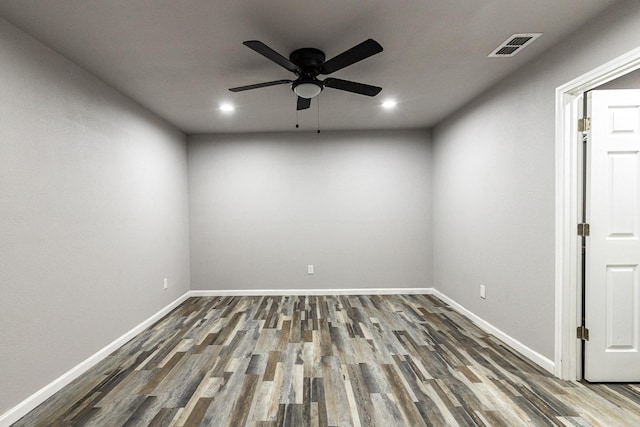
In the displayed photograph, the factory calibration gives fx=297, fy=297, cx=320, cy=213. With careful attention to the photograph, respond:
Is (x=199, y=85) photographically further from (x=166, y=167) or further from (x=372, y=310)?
(x=372, y=310)

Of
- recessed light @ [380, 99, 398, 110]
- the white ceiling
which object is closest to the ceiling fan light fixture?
the white ceiling

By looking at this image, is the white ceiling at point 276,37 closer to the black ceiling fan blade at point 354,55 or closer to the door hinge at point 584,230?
the black ceiling fan blade at point 354,55

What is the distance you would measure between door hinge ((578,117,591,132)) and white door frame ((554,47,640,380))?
0.03m

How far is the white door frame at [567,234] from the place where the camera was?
2.16 metres

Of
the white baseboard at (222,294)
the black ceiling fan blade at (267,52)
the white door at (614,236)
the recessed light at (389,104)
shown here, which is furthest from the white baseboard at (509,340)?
the black ceiling fan blade at (267,52)

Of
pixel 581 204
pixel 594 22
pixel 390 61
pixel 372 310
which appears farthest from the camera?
pixel 372 310

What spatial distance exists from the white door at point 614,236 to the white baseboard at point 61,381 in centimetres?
386

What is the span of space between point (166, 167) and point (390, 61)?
310 cm

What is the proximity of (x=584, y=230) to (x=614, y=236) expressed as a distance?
7.4 inches

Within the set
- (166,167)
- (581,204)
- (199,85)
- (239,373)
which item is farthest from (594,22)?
(166,167)

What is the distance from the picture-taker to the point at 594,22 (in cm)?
194

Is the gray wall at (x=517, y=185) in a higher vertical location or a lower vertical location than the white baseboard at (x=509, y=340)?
higher

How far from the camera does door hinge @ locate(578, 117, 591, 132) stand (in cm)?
213

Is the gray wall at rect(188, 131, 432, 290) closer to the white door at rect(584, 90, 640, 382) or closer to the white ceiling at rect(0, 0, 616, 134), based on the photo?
the white ceiling at rect(0, 0, 616, 134)
